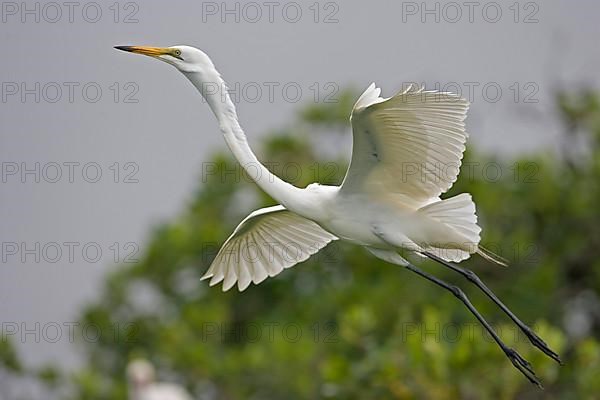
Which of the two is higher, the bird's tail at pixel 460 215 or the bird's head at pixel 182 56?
the bird's head at pixel 182 56

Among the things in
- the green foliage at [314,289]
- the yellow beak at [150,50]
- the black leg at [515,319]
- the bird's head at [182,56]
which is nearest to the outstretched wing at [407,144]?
the black leg at [515,319]

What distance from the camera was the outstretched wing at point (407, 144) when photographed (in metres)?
4.18

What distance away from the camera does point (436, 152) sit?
14.5 feet

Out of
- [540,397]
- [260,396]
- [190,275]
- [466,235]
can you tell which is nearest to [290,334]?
[260,396]

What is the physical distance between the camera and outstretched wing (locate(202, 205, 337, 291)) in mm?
5383

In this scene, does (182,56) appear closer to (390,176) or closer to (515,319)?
(390,176)

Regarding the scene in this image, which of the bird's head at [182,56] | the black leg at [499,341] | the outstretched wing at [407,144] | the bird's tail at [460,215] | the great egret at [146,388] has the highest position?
the bird's head at [182,56]

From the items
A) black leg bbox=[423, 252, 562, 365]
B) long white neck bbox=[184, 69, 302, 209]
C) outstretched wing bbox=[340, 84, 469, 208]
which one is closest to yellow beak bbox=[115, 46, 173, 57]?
long white neck bbox=[184, 69, 302, 209]

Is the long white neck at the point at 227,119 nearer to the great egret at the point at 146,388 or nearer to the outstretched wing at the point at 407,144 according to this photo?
the outstretched wing at the point at 407,144

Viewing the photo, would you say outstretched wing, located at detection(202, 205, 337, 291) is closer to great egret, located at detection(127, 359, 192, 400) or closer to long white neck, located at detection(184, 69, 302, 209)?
long white neck, located at detection(184, 69, 302, 209)

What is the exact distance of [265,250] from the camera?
543 cm

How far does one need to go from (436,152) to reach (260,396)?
7.41 metres

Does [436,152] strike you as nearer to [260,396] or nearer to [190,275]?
[260,396]

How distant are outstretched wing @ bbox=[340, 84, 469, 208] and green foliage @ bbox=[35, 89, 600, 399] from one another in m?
4.97
